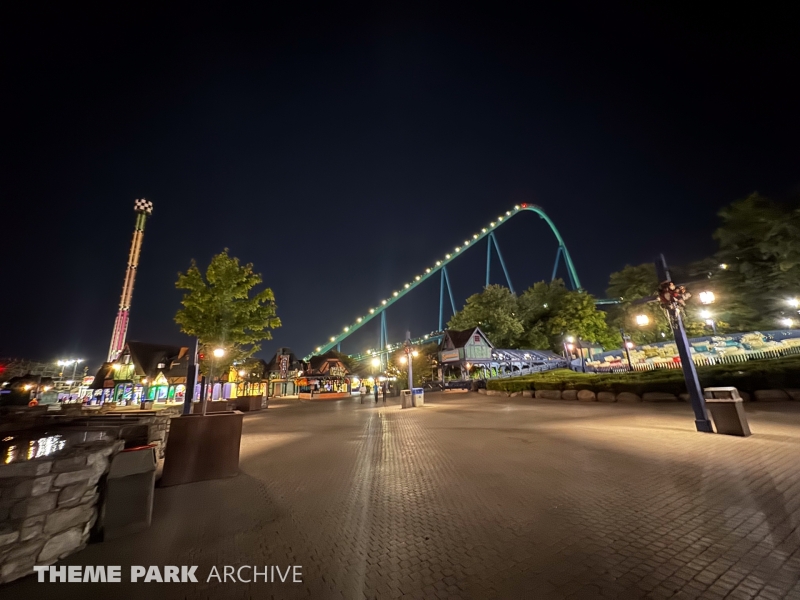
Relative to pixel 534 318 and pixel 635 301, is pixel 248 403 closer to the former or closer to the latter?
pixel 534 318

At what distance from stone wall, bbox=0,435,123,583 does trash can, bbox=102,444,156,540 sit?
0.47ft

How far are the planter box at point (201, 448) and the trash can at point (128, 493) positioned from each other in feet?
6.33

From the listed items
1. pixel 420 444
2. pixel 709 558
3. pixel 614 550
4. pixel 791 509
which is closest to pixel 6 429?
pixel 420 444

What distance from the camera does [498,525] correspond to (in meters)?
3.80

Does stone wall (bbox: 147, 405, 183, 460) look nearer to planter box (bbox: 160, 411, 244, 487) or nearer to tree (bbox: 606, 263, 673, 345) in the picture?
planter box (bbox: 160, 411, 244, 487)

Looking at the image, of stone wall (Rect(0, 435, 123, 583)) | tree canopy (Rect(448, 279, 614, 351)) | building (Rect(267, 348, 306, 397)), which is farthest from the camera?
building (Rect(267, 348, 306, 397))

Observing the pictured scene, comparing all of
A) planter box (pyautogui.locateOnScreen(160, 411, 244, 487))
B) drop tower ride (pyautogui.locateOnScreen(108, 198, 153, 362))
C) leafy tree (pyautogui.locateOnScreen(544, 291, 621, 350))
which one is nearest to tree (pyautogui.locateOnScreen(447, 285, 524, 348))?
leafy tree (pyautogui.locateOnScreen(544, 291, 621, 350))

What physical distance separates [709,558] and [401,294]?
268 feet

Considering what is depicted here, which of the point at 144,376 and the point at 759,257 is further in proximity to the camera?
the point at 144,376

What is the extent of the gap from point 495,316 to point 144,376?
43.0m

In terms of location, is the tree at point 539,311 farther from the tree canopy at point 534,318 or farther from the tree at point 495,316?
the tree at point 495,316

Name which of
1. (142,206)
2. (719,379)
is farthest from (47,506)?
(142,206)

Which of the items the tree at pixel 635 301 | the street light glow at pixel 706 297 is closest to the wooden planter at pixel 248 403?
the street light glow at pixel 706 297

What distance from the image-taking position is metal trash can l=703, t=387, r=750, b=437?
25.4 ft
